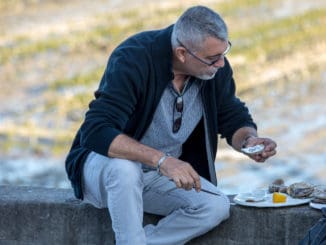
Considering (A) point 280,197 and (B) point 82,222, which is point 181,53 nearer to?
(A) point 280,197

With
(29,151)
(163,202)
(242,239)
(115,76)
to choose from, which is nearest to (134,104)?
(115,76)

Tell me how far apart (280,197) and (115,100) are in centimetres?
79

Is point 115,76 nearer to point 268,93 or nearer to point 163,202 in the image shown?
point 163,202

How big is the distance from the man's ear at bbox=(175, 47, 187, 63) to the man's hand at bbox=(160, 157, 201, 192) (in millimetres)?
408

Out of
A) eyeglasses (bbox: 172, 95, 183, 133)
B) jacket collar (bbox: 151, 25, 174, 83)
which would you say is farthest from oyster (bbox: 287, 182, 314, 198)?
jacket collar (bbox: 151, 25, 174, 83)

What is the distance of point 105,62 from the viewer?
10.5m

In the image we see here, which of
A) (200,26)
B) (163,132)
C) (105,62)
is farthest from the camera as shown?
(105,62)

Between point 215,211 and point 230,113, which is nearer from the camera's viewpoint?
point 215,211

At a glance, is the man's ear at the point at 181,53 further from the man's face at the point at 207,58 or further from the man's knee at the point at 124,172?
the man's knee at the point at 124,172

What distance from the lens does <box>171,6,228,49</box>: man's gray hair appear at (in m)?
3.68

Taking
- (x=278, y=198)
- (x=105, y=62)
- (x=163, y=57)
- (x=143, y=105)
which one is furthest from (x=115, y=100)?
(x=105, y=62)

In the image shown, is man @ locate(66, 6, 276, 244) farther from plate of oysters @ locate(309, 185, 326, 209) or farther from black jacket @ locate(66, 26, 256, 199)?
plate of oysters @ locate(309, 185, 326, 209)

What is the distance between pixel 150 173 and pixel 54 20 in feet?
29.6

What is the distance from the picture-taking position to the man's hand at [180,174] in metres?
3.54
